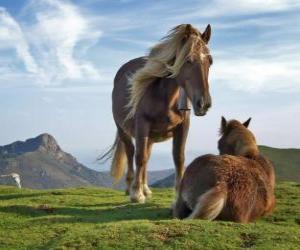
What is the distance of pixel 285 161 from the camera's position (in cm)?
4528

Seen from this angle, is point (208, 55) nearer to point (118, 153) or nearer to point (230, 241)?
point (230, 241)

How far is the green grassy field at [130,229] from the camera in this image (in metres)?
8.73

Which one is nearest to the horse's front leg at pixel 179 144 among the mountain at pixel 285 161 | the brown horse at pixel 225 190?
the brown horse at pixel 225 190

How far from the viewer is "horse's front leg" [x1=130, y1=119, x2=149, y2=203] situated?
13102mm

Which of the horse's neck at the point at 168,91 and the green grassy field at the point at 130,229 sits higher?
the horse's neck at the point at 168,91

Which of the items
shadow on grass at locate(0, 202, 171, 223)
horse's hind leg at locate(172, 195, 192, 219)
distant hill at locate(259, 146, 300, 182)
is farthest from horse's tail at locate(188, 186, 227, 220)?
distant hill at locate(259, 146, 300, 182)

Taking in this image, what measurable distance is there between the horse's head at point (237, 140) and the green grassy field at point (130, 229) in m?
1.53

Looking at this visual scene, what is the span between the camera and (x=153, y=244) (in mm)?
8672

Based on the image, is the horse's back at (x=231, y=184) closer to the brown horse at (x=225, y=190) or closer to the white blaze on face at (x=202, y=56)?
the brown horse at (x=225, y=190)

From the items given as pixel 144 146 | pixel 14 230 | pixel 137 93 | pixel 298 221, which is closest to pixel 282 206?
pixel 298 221

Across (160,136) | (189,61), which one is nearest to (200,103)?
(189,61)

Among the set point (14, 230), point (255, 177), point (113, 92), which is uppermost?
point (113, 92)

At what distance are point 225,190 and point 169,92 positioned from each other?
3.87m

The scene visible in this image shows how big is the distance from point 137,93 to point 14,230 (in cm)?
472
